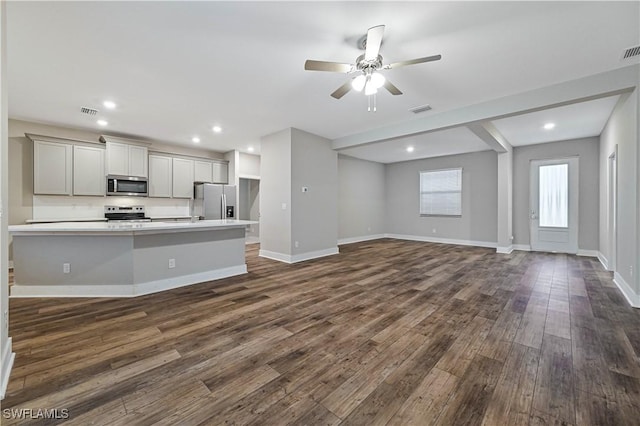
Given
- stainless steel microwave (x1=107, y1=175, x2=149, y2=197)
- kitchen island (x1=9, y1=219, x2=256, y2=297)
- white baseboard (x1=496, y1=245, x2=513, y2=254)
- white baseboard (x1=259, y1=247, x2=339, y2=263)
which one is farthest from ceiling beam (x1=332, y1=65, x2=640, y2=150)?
stainless steel microwave (x1=107, y1=175, x2=149, y2=197)

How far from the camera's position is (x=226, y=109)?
4371mm

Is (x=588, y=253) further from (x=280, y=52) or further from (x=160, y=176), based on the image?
(x=160, y=176)

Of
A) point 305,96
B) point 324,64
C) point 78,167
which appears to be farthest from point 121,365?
point 78,167

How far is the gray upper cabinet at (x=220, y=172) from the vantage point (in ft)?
24.0

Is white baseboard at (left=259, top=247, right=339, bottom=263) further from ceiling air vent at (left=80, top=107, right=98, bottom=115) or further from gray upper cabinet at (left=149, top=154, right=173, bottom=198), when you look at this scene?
ceiling air vent at (left=80, top=107, right=98, bottom=115)

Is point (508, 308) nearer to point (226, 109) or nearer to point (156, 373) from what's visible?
point (156, 373)

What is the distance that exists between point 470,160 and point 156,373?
859cm

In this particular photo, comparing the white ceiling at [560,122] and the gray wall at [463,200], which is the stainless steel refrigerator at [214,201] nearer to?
the gray wall at [463,200]

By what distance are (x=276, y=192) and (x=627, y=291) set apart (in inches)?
219

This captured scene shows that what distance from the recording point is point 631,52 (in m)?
2.73

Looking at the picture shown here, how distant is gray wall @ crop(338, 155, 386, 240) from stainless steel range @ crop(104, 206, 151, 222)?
518 cm

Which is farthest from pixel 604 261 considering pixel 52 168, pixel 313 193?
pixel 52 168

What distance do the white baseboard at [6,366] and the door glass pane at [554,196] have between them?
9091 millimetres

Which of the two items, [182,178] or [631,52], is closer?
[631,52]
